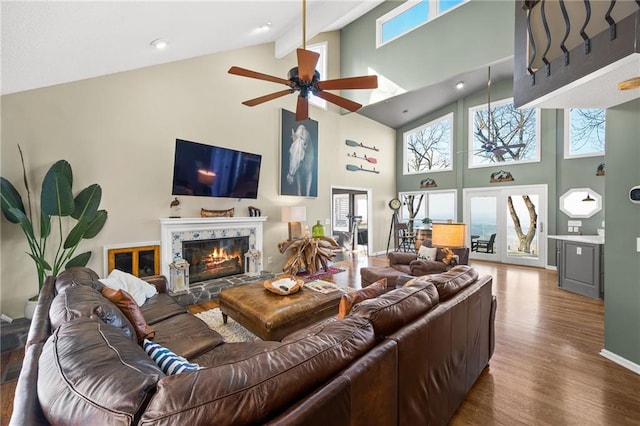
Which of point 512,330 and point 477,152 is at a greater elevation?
point 477,152

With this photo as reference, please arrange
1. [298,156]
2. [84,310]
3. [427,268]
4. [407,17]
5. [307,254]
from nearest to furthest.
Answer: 1. [84,310]
2. [427,268]
3. [307,254]
4. [407,17]
5. [298,156]

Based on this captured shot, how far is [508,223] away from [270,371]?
300 inches

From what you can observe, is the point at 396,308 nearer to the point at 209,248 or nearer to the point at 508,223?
the point at 209,248

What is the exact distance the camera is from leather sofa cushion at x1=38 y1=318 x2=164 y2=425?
69cm

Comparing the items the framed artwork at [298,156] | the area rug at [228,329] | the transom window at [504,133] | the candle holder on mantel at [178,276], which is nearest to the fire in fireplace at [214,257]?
the candle holder on mantel at [178,276]

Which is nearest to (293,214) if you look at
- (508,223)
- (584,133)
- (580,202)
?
(508,223)

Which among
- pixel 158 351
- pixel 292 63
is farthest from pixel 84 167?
pixel 292 63

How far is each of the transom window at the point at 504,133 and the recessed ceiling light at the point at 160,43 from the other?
629 cm

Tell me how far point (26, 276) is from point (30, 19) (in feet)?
9.46

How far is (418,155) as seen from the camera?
845 cm

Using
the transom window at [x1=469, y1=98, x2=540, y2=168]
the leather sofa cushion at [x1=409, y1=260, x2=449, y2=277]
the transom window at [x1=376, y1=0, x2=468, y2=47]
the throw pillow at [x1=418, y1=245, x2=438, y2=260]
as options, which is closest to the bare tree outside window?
the transom window at [x1=469, y1=98, x2=540, y2=168]

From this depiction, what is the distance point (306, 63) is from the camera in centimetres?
258

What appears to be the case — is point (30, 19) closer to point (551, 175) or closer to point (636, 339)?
point (636, 339)

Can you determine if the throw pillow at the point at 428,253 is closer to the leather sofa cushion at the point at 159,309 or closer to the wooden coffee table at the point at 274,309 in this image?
the wooden coffee table at the point at 274,309
